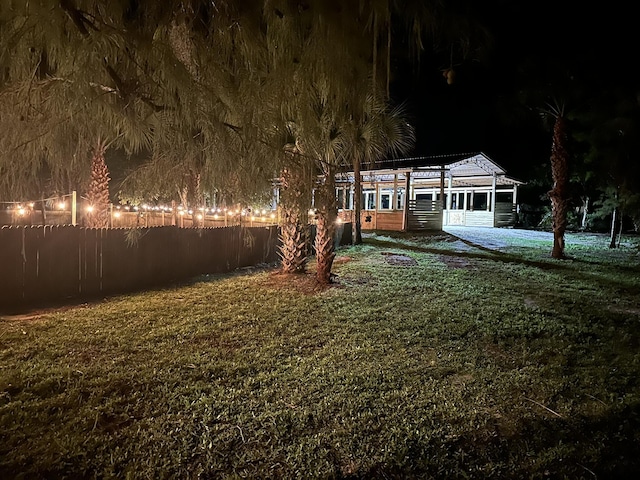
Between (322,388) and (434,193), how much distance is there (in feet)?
85.0

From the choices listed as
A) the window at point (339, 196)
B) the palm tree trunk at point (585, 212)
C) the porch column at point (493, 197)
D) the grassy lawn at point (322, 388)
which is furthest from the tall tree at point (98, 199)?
the palm tree trunk at point (585, 212)

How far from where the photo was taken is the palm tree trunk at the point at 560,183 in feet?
40.8

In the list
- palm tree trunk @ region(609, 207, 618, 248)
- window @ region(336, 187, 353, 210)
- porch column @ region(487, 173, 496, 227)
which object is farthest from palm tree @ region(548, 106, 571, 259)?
porch column @ region(487, 173, 496, 227)

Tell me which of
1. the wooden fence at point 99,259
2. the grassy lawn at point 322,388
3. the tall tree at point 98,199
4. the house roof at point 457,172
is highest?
the house roof at point 457,172

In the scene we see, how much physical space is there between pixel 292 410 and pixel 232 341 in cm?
175

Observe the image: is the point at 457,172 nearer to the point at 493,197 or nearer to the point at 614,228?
the point at 493,197

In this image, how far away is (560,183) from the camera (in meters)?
12.7

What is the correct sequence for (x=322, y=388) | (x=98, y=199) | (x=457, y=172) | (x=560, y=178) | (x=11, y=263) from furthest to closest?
(x=457, y=172) < (x=560, y=178) < (x=98, y=199) < (x=11, y=263) < (x=322, y=388)

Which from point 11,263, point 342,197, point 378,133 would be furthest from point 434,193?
point 11,263

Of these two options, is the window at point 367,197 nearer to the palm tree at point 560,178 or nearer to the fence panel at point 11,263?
the palm tree at point 560,178

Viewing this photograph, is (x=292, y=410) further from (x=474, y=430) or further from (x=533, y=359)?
(x=533, y=359)

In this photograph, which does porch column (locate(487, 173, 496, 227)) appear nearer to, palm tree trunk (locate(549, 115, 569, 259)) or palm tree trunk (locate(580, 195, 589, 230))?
palm tree trunk (locate(580, 195, 589, 230))

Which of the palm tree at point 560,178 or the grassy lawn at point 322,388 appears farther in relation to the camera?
the palm tree at point 560,178

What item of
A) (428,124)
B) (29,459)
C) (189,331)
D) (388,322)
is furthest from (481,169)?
(29,459)
